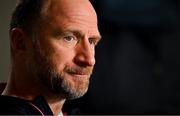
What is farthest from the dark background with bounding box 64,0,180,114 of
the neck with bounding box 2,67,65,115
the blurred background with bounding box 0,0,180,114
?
the neck with bounding box 2,67,65,115

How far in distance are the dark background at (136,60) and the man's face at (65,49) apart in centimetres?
87

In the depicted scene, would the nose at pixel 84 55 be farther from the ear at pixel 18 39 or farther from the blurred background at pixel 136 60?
the blurred background at pixel 136 60

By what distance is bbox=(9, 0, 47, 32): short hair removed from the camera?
856 mm

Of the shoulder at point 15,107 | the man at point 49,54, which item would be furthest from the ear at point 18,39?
the shoulder at point 15,107

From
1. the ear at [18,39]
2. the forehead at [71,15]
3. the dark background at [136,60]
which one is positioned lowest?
the dark background at [136,60]

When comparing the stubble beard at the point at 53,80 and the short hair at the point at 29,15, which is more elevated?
the short hair at the point at 29,15

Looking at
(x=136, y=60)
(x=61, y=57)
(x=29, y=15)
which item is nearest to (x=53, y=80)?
(x=61, y=57)

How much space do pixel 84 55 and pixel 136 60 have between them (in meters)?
1.01

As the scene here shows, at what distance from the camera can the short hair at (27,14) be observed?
0.86 metres

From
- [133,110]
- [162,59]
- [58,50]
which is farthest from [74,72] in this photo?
[162,59]

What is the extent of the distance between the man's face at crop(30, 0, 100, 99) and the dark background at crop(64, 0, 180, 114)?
0.87 m

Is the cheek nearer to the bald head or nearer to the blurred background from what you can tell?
the bald head

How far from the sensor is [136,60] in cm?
180

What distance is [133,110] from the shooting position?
1.70 metres
